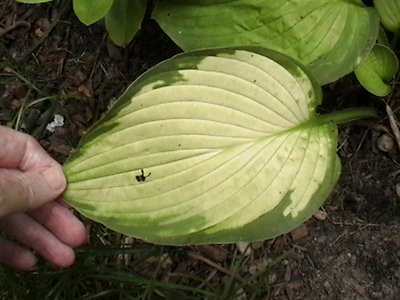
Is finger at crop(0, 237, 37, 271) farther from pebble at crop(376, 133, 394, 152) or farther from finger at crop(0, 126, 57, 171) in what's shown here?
pebble at crop(376, 133, 394, 152)

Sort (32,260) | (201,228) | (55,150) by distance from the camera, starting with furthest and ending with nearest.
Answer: (55,150) → (32,260) → (201,228)

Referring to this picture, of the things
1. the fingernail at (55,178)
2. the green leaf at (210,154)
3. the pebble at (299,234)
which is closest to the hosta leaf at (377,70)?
the green leaf at (210,154)

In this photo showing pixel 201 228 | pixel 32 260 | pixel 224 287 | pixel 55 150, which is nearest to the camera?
pixel 201 228

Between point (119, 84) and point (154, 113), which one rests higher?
point (154, 113)

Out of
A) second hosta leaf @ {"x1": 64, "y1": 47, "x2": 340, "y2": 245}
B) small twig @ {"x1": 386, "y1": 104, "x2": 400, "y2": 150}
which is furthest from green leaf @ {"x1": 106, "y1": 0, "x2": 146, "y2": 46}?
small twig @ {"x1": 386, "y1": 104, "x2": 400, "y2": 150}

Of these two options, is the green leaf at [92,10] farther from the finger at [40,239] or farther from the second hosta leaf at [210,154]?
the finger at [40,239]

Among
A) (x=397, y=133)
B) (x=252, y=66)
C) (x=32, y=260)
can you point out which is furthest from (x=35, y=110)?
(x=397, y=133)

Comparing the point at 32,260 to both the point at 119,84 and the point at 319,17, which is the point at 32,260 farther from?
the point at 319,17
